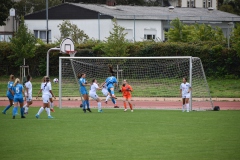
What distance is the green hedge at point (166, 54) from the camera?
49.9 m

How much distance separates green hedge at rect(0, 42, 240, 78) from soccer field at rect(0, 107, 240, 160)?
66.4 ft

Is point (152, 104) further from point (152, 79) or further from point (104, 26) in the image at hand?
point (104, 26)

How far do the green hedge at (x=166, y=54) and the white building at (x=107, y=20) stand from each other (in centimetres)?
1084

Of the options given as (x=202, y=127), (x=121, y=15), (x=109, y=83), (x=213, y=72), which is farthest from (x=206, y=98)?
(x=121, y=15)

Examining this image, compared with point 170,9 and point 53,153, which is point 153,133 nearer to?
point 53,153

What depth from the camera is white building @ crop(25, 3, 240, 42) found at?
6625cm

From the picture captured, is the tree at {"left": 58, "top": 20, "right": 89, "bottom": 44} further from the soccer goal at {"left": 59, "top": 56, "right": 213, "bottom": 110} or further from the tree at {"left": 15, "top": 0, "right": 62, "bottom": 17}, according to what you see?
the soccer goal at {"left": 59, "top": 56, "right": 213, "bottom": 110}

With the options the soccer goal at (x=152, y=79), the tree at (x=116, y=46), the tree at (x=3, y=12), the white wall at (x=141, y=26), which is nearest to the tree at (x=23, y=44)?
the tree at (x=116, y=46)

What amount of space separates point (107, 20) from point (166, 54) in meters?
15.8

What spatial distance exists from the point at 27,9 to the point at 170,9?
814 inches

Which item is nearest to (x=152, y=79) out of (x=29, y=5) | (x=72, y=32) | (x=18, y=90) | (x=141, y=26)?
(x=18, y=90)

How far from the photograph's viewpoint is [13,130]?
75.5 ft

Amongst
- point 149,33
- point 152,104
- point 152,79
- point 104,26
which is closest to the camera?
point 152,104

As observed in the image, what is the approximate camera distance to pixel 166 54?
51.3 metres
